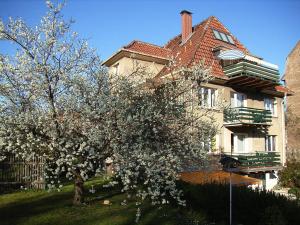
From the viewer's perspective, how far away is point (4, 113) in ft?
30.0

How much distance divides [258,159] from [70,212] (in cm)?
1678

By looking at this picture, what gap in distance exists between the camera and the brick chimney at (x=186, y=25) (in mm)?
26141

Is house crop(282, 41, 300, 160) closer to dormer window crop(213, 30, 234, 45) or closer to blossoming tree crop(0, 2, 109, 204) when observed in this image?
dormer window crop(213, 30, 234, 45)

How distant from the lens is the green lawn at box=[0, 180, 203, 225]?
32.5 ft

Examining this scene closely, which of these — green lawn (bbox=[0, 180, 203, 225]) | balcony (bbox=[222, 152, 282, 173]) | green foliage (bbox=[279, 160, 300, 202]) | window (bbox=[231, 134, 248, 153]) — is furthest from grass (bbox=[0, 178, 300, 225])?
green foliage (bbox=[279, 160, 300, 202])

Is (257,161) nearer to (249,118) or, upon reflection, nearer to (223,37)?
(249,118)

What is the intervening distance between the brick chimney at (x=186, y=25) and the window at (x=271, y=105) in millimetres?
8529

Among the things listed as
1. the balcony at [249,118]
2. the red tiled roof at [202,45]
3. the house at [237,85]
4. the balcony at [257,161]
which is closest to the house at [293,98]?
the house at [237,85]

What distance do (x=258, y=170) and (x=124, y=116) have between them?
661 inches

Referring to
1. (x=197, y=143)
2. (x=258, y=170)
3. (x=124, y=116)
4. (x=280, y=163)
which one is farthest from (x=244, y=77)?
(x=124, y=116)

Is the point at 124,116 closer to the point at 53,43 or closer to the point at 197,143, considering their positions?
the point at 197,143

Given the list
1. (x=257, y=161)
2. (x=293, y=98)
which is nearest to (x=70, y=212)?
(x=257, y=161)

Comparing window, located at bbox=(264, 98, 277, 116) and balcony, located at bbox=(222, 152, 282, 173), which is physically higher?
window, located at bbox=(264, 98, 277, 116)

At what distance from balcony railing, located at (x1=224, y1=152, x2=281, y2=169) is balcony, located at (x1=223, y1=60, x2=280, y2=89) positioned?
5.19 meters
